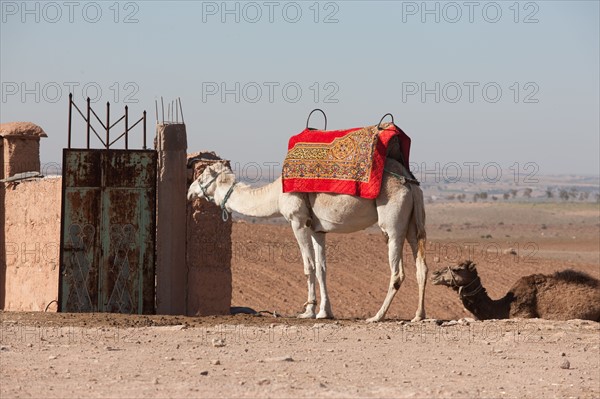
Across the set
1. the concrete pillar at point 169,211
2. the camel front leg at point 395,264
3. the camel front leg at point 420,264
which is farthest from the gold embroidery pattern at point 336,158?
the concrete pillar at point 169,211

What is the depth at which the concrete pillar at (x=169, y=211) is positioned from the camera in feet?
48.2

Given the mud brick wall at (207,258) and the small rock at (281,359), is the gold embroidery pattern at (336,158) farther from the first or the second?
the small rock at (281,359)

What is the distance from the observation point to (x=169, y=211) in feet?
48.4

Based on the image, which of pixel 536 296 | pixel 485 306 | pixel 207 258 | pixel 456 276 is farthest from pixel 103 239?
pixel 536 296

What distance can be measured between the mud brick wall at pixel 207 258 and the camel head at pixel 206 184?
462mm

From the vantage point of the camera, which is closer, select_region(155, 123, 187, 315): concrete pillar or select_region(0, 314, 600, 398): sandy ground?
select_region(0, 314, 600, 398): sandy ground

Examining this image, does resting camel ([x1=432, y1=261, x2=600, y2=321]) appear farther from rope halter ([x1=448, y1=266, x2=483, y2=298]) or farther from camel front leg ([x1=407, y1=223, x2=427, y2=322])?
camel front leg ([x1=407, y1=223, x2=427, y2=322])

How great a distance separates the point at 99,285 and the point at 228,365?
15.1ft

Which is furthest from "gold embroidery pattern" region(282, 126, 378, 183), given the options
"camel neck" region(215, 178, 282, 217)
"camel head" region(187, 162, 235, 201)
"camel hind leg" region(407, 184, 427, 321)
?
"camel head" region(187, 162, 235, 201)

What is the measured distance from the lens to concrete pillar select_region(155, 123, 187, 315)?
1469cm

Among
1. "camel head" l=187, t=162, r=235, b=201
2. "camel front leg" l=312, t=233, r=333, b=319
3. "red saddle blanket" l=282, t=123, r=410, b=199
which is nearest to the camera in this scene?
"red saddle blanket" l=282, t=123, r=410, b=199

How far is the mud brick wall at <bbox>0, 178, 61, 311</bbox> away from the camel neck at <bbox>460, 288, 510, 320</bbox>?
219 inches

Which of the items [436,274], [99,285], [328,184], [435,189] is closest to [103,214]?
[99,285]

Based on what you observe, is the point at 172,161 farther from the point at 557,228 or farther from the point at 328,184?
the point at 557,228
